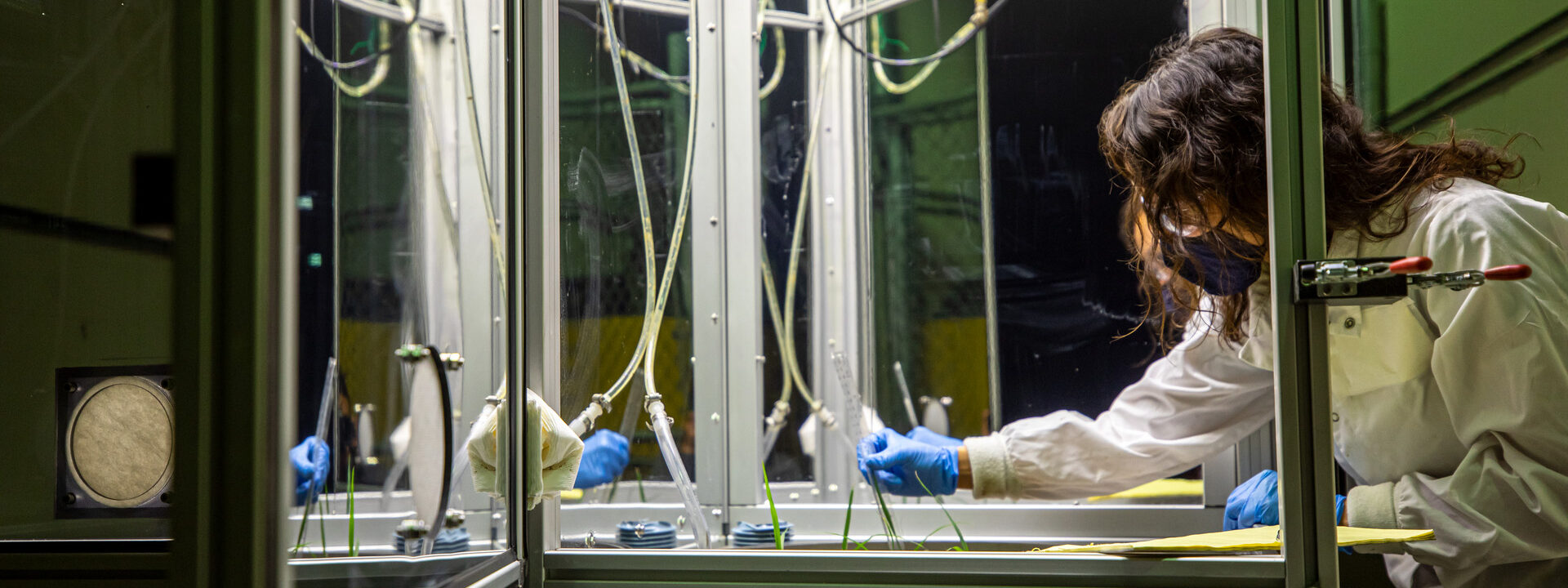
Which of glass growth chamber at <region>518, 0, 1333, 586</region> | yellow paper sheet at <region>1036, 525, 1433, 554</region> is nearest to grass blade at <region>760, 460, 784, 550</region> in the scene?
glass growth chamber at <region>518, 0, 1333, 586</region>

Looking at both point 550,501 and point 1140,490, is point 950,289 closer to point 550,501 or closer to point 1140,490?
point 1140,490

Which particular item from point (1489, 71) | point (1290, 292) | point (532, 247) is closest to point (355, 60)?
point (532, 247)

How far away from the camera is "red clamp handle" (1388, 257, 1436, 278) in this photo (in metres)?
0.76

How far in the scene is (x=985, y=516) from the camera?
1.58 m

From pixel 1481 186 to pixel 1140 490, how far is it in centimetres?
69

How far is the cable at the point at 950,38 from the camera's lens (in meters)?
1.63

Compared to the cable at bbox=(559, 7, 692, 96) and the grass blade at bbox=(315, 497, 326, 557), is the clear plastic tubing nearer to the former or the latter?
the cable at bbox=(559, 7, 692, 96)

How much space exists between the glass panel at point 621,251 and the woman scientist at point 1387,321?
0.65 metres

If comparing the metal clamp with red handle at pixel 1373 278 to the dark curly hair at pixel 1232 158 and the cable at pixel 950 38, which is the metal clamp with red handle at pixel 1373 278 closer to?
the dark curly hair at pixel 1232 158

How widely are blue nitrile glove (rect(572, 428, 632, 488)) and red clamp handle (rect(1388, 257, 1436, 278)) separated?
0.97 metres

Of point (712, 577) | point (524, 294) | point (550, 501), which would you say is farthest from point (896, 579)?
point (524, 294)

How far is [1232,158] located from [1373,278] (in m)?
0.38

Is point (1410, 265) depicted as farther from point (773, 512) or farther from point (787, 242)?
point (787, 242)

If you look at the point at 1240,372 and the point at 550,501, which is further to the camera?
the point at 1240,372
